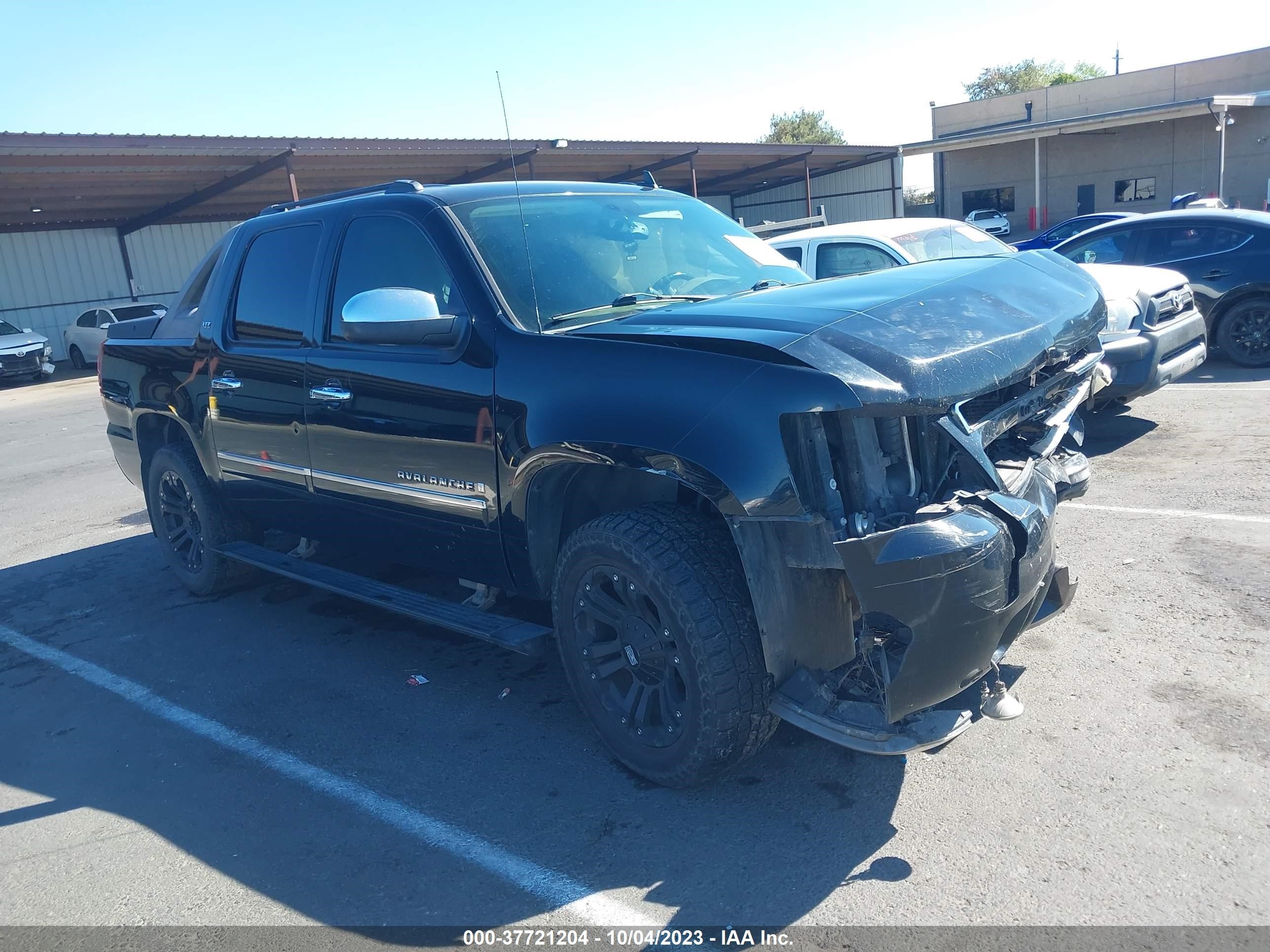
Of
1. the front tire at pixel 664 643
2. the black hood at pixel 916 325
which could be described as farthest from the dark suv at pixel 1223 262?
the front tire at pixel 664 643

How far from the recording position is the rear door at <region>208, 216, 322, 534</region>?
473 centimetres

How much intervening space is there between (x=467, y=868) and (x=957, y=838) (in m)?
1.50

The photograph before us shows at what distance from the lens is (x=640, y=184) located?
201 inches

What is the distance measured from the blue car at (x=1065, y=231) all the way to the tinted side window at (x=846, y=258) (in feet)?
20.6

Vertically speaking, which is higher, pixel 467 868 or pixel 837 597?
pixel 837 597

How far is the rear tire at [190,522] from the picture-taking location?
5.65 metres

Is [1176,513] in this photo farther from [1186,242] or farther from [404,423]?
[1186,242]

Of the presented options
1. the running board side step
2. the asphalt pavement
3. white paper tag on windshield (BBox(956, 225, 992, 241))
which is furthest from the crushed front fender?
white paper tag on windshield (BBox(956, 225, 992, 241))

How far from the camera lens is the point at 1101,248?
10.5 m

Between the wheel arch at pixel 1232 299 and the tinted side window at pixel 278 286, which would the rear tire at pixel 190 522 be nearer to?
the tinted side window at pixel 278 286

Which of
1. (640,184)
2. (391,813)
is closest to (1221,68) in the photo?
(640,184)

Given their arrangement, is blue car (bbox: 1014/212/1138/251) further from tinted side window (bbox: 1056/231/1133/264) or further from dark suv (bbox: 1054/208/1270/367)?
dark suv (bbox: 1054/208/1270/367)

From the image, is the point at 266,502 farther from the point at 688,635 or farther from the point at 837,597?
the point at 837,597

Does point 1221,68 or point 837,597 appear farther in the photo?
point 1221,68
